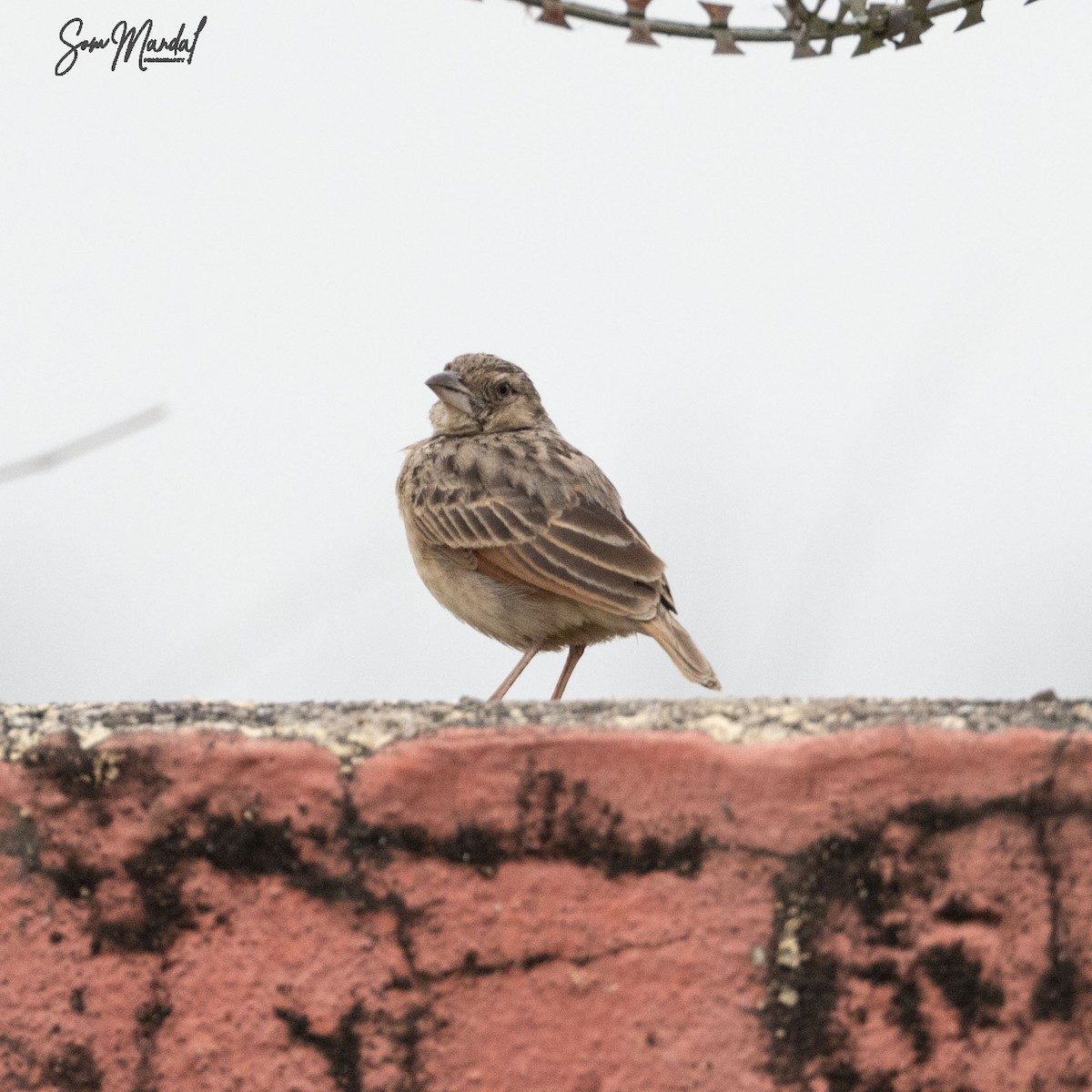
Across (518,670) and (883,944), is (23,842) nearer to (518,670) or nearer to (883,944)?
(883,944)

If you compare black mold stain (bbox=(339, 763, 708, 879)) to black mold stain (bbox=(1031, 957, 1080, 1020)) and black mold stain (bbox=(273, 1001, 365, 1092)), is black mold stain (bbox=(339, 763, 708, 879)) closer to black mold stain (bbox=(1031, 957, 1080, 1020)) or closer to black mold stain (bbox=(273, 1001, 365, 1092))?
black mold stain (bbox=(273, 1001, 365, 1092))

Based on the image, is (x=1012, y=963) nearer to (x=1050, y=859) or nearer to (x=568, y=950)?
(x=1050, y=859)

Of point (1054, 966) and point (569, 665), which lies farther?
point (569, 665)

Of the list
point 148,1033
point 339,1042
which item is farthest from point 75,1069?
point 339,1042

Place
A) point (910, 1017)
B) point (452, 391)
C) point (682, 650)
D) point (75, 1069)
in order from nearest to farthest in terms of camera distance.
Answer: point (910, 1017), point (75, 1069), point (682, 650), point (452, 391)

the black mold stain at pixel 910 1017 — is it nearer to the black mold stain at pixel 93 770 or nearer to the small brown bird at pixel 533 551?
the black mold stain at pixel 93 770

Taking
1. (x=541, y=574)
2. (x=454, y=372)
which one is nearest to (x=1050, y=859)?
(x=541, y=574)

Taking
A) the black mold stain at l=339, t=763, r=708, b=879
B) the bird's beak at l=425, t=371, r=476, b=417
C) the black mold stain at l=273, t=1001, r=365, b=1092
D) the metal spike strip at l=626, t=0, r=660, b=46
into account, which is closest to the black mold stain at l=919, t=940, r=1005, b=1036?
the black mold stain at l=339, t=763, r=708, b=879
